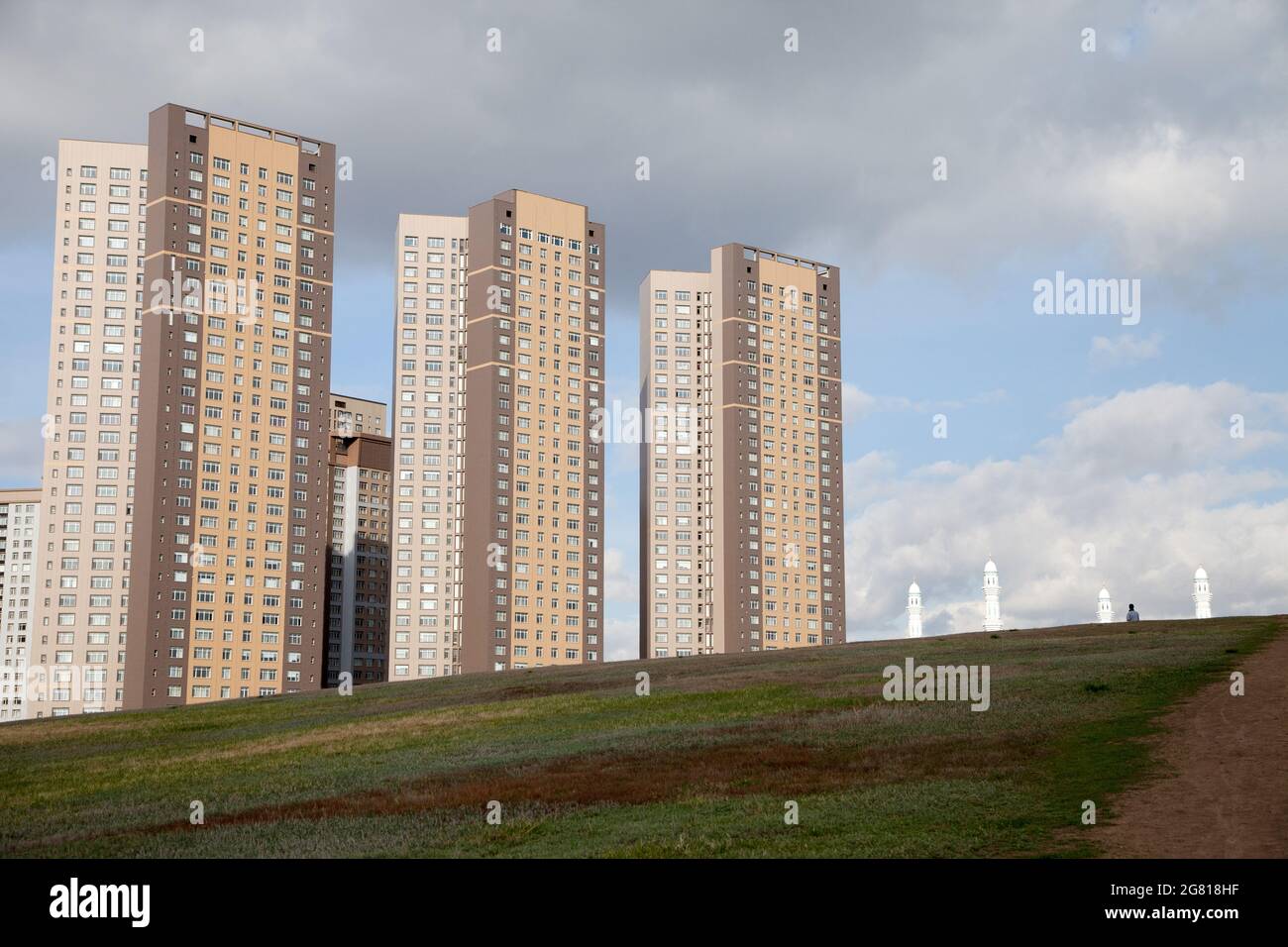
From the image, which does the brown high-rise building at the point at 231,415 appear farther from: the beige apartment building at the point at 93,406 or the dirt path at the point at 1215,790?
the dirt path at the point at 1215,790

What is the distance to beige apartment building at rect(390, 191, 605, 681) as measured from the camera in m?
183

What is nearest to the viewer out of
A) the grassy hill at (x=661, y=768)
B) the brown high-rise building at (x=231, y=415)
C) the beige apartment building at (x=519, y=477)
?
the grassy hill at (x=661, y=768)

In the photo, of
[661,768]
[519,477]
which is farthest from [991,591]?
[661,768]

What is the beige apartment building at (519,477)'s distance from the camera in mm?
183250

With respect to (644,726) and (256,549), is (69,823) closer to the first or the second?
(644,726)

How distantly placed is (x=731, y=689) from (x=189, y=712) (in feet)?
123

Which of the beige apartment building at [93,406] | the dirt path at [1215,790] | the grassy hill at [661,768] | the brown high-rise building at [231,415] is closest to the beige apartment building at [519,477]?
the brown high-rise building at [231,415]

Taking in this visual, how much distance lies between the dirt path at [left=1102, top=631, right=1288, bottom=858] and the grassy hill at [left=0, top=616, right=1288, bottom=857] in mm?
859

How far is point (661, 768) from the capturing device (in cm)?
3728

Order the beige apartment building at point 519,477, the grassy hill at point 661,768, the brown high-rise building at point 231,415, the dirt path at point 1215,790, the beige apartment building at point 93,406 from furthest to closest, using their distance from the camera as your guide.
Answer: the beige apartment building at point 519,477 → the beige apartment building at point 93,406 → the brown high-rise building at point 231,415 → the grassy hill at point 661,768 → the dirt path at point 1215,790

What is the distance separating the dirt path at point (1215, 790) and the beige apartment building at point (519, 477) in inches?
5750
